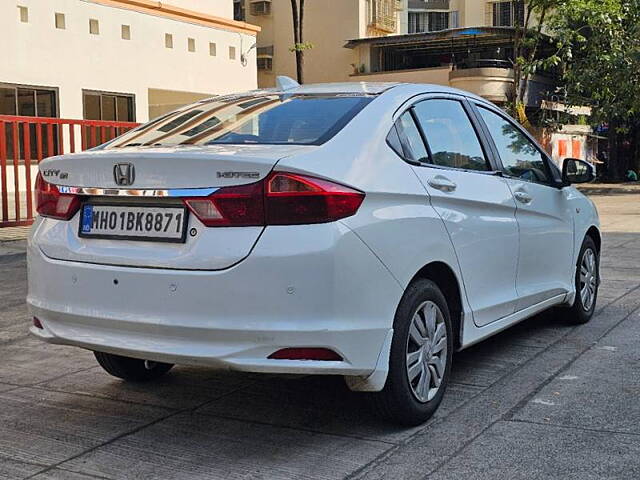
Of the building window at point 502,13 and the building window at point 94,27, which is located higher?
the building window at point 502,13

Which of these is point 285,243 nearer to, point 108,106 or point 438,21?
point 108,106

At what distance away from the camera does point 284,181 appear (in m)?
3.59

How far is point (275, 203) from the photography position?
3.58 meters

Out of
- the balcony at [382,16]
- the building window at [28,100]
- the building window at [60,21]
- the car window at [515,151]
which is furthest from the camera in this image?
the balcony at [382,16]

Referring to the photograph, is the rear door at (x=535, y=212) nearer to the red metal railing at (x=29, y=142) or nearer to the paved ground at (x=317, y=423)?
the paved ground at (x=317, y=423)

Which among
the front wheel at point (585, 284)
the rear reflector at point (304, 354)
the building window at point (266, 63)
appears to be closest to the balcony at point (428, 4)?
the building window at point (266, 63)

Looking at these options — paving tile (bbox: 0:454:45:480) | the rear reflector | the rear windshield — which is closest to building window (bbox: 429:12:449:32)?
the rear windshield

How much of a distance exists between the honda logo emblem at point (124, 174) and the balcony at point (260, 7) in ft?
137

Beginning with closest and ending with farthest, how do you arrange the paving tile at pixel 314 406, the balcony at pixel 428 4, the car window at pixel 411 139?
1. the paving tile at pixel 314 406
2. the car window at pixel 411 139
3. the balcony at pixel 428 4

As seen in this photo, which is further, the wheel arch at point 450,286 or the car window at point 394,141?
the wheel arch at point 450,286

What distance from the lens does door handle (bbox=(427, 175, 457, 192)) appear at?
4.34m

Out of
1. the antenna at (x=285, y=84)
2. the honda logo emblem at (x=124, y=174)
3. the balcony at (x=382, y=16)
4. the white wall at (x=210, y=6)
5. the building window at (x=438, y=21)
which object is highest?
the building window at (x=438, y=21)

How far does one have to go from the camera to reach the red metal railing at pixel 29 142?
13.3 meters

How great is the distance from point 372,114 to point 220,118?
83 cm
